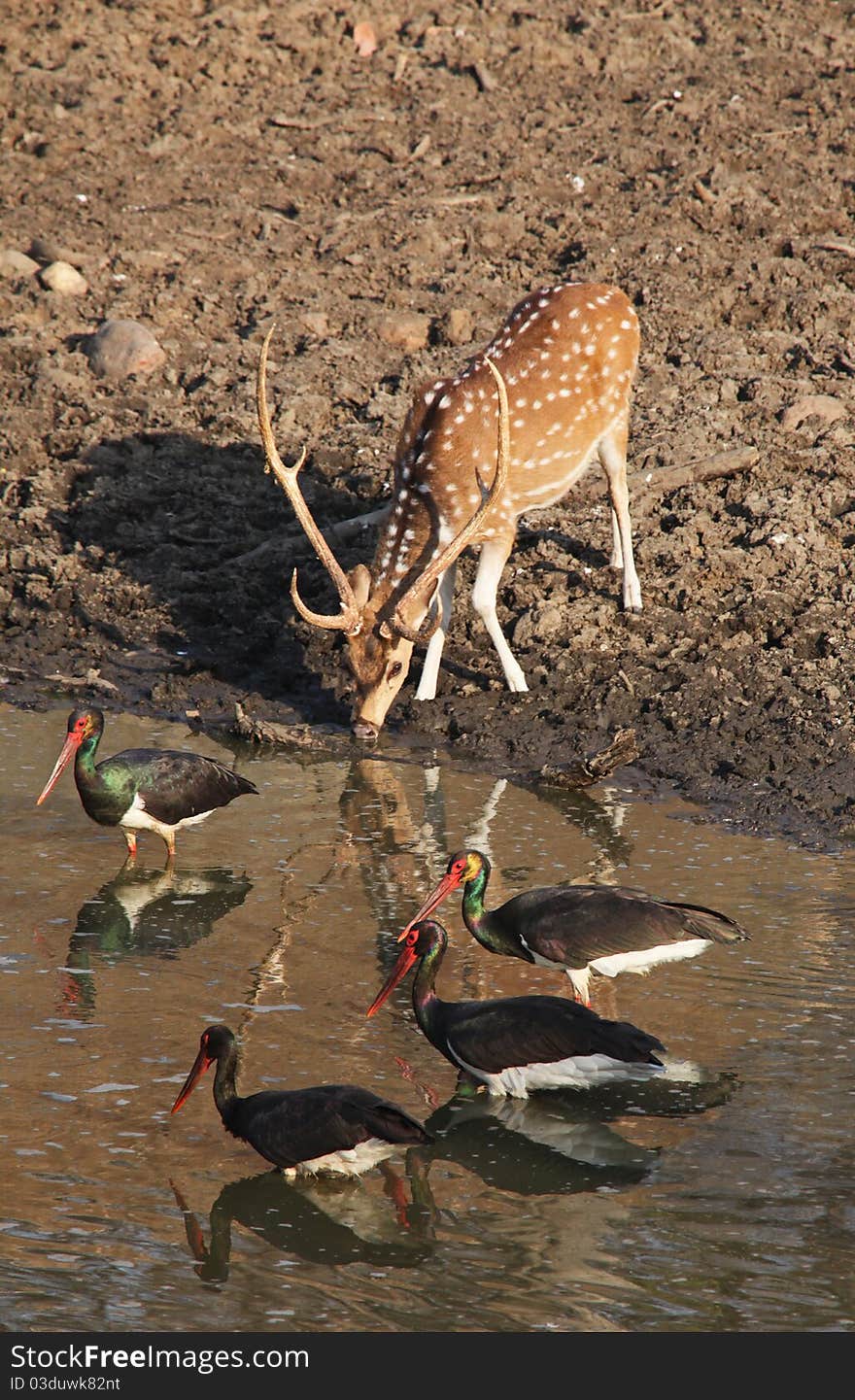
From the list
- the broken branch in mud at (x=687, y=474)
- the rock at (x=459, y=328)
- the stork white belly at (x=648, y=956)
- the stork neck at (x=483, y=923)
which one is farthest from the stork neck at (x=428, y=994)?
the rock at (x=459, y=328)

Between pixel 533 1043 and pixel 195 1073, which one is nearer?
pixel 195 1073

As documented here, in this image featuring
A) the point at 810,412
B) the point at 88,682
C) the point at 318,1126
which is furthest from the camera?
the point at 810,412

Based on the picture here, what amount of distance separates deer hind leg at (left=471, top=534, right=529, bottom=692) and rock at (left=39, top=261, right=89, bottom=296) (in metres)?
6.11

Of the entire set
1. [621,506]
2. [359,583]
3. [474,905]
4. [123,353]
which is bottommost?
[474,905]

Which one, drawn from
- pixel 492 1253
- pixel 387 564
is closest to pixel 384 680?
pixel 387 564

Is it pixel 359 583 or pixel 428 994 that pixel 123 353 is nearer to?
pixel 359 583

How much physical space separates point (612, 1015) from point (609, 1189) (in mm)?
1326

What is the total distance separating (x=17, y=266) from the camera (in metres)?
15.3

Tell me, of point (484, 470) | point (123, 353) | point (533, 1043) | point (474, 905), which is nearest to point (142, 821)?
point (474, 905)

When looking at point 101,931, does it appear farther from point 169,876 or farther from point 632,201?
point 632,201

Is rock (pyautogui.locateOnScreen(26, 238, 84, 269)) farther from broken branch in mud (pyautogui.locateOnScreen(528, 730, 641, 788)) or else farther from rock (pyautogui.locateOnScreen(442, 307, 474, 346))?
broken branch in mud (pyautogui.locateOnScreen(528, 730, 641, 788))

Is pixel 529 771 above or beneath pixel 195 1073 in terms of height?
above

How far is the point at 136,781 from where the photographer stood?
842 cm

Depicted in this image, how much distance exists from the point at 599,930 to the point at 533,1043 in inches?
30.7
